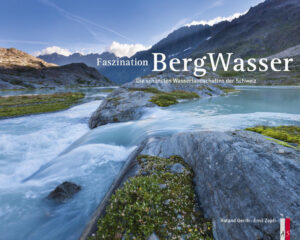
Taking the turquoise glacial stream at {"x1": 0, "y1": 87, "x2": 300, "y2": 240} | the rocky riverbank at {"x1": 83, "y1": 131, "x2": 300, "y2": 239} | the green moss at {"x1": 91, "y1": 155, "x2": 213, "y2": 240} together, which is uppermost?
the rocky riverbank at {"x1": 83, "y1": 131, "x2": 300, "y2": 239}

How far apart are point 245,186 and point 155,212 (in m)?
3.49

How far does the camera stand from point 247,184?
562 centimetres

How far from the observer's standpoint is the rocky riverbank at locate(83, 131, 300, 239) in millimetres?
4738

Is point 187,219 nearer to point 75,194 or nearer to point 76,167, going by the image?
point 75,194

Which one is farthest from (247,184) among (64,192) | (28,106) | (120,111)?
(28,106)

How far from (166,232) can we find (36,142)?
21034mm

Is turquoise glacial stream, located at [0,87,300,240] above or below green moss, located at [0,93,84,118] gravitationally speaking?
below

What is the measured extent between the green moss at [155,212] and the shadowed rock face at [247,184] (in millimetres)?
654

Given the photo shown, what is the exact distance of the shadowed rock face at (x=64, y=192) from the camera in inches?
374

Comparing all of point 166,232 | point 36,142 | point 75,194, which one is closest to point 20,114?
point 36,142

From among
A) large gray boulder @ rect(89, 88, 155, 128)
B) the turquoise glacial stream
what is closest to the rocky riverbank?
the turquoise glacial stream

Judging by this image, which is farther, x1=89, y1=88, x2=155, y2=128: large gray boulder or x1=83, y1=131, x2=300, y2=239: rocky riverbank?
x1=89, y1=88, x2=155, y2=128: large gray boulder

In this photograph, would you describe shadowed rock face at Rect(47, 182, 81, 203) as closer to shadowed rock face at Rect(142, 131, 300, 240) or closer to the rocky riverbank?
the rocky riverbank

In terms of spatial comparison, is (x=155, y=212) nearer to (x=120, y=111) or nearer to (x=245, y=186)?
(x=245, y=186)
